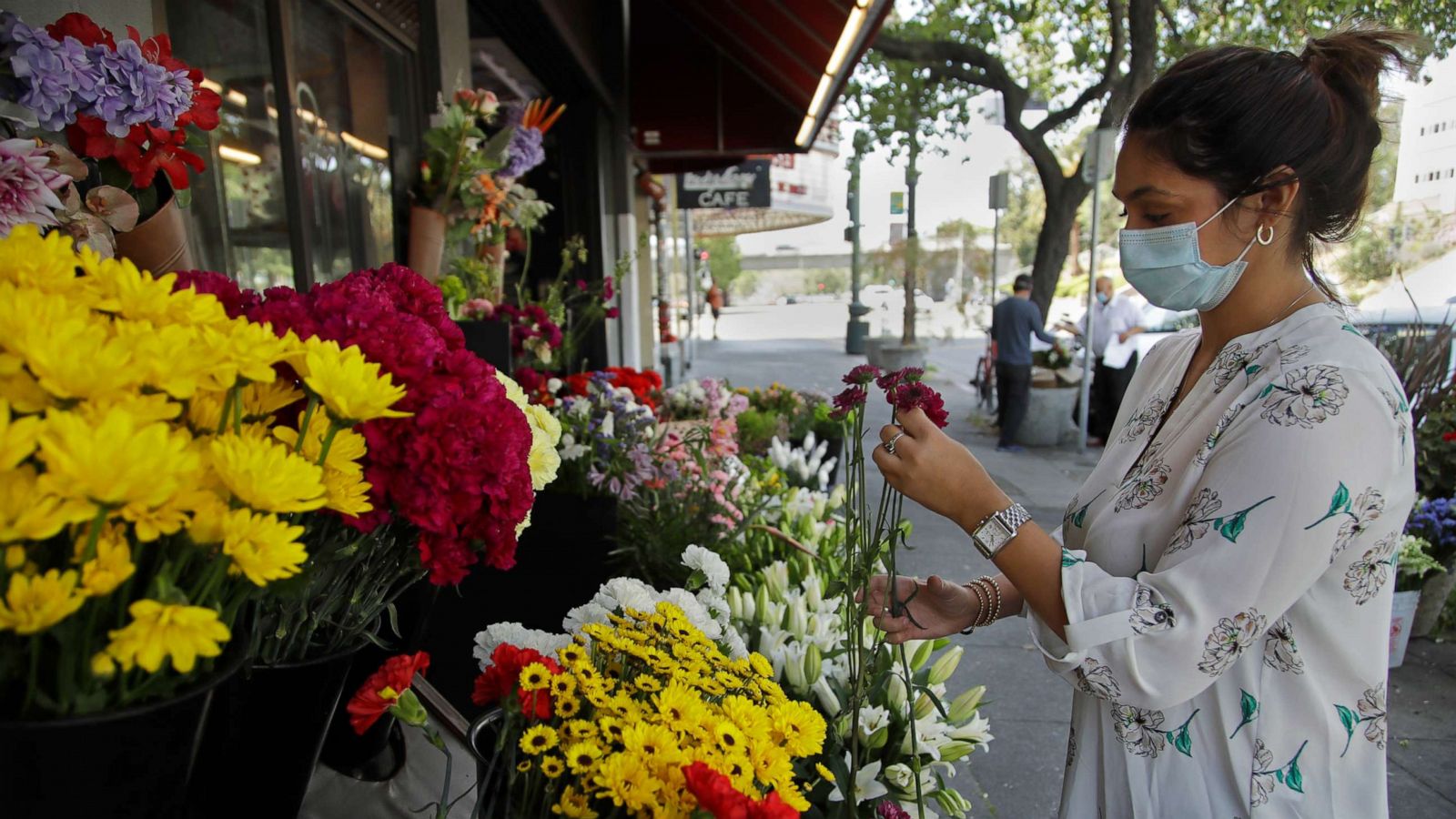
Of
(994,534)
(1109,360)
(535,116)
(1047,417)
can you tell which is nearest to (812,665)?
(994,534)

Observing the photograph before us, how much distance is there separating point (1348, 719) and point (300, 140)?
8.37 feet

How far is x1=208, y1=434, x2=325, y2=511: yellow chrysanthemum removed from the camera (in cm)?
49

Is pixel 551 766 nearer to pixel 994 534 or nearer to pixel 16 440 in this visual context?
pixel 16 440

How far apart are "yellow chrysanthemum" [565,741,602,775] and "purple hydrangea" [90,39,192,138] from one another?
782 millimetres

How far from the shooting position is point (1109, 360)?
9.12m

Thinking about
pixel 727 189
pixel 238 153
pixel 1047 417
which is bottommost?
pixel 1047 417

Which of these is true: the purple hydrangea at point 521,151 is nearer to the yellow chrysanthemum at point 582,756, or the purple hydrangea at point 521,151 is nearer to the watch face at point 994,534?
the watch face at point 994,534

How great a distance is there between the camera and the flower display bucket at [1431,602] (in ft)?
13.4

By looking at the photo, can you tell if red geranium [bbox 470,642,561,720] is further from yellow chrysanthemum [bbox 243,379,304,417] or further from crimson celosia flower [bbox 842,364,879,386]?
crimson celosia flower [bbox 842,364,879,386]

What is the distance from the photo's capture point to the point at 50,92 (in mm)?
883

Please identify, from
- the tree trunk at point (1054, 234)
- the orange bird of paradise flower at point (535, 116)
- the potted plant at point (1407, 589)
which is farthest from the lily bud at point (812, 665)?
the tree trunk at point (1054, 234)

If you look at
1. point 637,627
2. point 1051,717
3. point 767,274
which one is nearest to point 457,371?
point 637,627

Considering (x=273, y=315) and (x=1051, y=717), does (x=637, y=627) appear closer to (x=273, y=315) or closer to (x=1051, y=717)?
(x=273, y=315)

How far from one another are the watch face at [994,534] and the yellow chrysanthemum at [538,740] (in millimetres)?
637
